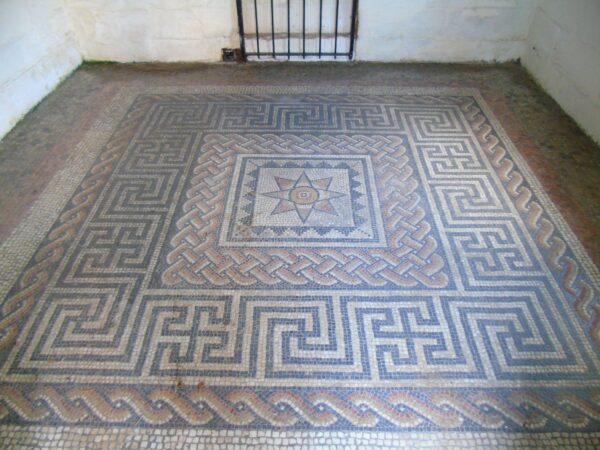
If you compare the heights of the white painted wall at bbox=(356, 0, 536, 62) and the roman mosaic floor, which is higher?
the white painted wall at bbox=(356, 0, 536, 62)

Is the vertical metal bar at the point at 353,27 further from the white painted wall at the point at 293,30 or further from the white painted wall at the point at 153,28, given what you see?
the white painted wall at the point at 153,28

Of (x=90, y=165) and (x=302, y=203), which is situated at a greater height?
(x=90, y=165)

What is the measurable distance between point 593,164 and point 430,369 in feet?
5.66

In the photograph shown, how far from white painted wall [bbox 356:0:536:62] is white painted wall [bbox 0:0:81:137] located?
2274mm

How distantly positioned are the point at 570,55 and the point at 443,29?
0.94 m

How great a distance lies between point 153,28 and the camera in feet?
10.9

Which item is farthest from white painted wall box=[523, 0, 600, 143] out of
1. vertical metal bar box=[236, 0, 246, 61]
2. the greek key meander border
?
vertical metal bar box=[236, 0, 246, 61]

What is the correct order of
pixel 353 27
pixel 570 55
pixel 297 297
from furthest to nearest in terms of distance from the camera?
pixel 353 27
pixel 570 55
pixel 297 297

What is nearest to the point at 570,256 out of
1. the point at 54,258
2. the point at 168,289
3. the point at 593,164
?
the point at 593,164

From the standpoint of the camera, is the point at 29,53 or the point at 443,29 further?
the point at 443,29

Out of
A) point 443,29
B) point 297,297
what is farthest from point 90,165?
point 443,29

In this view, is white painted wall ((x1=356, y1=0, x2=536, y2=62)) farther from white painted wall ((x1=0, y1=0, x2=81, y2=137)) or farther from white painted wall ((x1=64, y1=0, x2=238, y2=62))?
white painted wall ((x1=0, y1=0, x2=81, y2=137))

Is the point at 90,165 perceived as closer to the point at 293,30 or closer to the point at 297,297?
the point at 297,297

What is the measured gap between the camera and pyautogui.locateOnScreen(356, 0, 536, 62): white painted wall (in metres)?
3.22
